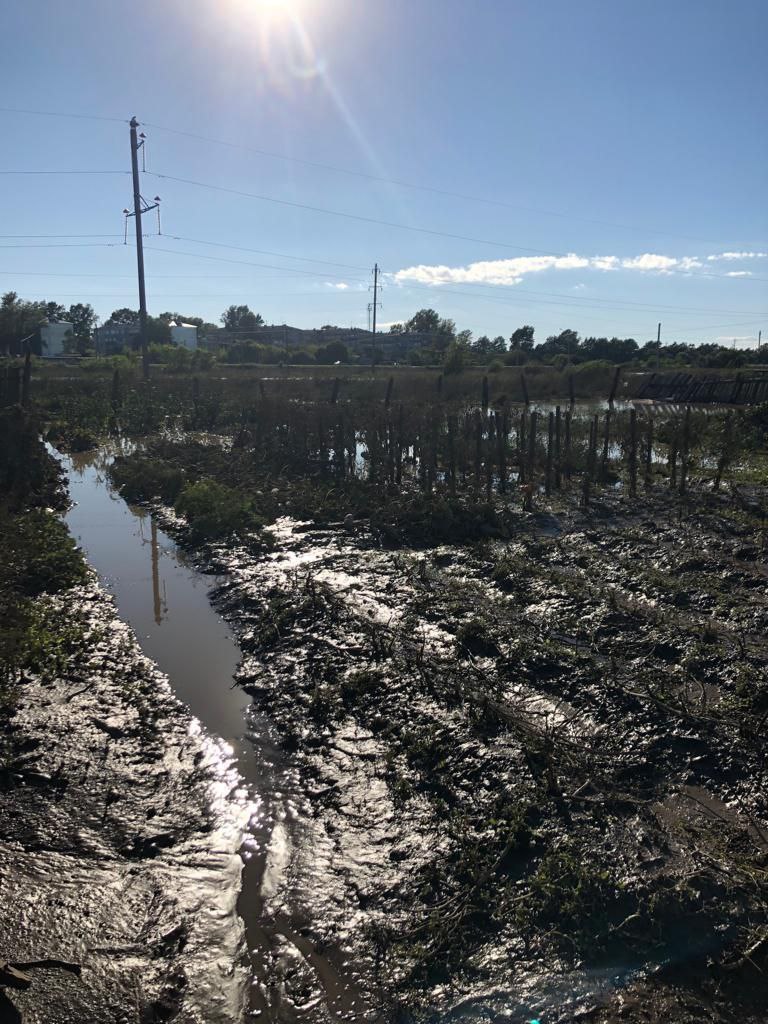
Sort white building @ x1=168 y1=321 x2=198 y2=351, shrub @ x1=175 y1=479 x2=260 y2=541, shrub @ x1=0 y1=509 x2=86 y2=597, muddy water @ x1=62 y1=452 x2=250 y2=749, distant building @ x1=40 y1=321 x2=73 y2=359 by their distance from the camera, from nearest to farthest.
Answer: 1. muddy water @ x1=62 y1=452 x2=250 y2=749
2. shrub @ x1=0 y1=509 x2=86 y2=597
3. shrub @ x1=175 y1=479 x2=260 y2=541
4. distant building @ x1=40 y1=321 x2=73 y2=359
5. white building @ x1=168 y1=321 x2=198 y2=351

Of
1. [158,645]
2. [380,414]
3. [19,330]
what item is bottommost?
[158,645]

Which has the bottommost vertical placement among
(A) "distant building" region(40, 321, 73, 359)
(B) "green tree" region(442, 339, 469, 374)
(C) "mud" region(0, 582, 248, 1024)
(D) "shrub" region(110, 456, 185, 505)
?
(C) "mud" region(0, 582, 248, 1024)

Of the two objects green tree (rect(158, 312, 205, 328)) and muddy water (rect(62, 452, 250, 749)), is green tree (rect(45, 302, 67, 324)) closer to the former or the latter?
green tree (rect(158, 312, 205, 328))

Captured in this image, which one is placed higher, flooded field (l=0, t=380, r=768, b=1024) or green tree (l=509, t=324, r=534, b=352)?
green tree (l=509, t=324, r=534, b=352)

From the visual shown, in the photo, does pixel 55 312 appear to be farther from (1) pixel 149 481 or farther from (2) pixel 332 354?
(1) pixel 149 481

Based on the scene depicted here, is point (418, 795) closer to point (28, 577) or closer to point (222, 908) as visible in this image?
point (222, 908)

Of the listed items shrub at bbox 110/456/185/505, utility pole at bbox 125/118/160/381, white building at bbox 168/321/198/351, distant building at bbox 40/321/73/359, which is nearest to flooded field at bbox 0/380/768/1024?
shrub at bbox 110/456/185/505

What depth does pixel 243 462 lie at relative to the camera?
17.4m

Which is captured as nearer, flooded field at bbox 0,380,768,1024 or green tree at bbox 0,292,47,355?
flooded field at bbox 0,380,768,1024

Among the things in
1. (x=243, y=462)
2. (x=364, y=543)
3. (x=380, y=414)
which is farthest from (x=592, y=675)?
(x=243, y=462)

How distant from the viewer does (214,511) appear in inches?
505

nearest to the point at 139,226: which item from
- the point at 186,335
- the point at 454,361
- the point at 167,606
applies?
the point at 454,361

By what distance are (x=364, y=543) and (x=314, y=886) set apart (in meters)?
7.37

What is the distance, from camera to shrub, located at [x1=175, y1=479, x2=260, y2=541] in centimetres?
1232
